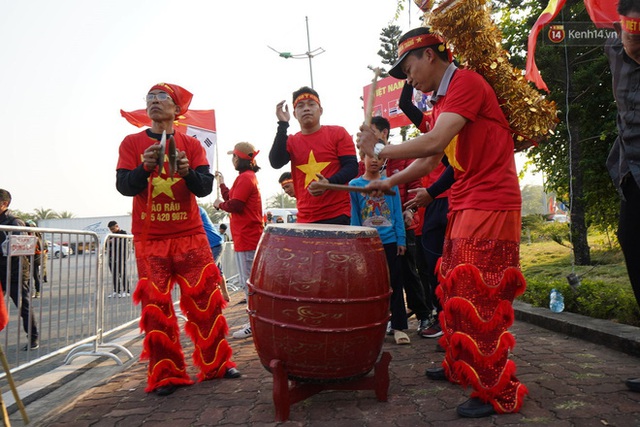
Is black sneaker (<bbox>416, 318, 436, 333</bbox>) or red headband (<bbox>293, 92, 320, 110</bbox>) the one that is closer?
red headband (<bbox>293, 92, 320, 110</bbox>)

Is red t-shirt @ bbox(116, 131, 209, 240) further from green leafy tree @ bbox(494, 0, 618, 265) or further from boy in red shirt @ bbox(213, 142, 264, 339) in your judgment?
green leafy tree @ bbox(494, 0, 618, 265)

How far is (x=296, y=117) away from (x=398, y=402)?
8.57ft

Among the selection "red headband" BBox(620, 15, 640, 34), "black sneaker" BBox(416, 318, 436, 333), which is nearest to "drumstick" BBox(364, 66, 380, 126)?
"red headband" BBox(620, 15, 640, 34)

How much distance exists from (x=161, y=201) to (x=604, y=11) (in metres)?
3.20

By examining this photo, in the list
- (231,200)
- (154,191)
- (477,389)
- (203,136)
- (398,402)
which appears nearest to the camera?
(477,389)

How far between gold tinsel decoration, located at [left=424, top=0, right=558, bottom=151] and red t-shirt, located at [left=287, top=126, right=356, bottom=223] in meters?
1.70

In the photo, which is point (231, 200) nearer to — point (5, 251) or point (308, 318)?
point (5, 251)

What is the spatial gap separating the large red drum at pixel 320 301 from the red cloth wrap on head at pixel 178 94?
60.7 inches

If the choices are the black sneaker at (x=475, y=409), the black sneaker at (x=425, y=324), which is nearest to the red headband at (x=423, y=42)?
the black sneaker at (x=475, y=409)

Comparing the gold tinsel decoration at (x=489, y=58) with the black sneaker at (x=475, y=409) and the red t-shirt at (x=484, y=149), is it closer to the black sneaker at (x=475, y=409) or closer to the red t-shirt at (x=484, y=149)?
the red t-shirt at (x=484, y=149)

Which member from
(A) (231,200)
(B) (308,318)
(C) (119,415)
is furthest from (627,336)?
(A) (231,200)

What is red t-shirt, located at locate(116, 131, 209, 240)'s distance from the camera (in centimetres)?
374

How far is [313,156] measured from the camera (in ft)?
15.1

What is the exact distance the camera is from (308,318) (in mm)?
2801
